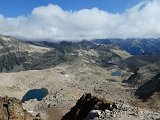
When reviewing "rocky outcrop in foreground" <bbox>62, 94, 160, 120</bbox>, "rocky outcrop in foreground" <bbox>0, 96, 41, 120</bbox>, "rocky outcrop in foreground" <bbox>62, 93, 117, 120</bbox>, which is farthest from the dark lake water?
"rocky outcrop in foreground" <bbox>62, 94, 160, 120</bbox>

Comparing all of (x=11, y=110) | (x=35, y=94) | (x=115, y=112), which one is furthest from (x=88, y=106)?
(x=35, y=94)

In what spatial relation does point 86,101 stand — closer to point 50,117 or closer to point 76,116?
point 76,116

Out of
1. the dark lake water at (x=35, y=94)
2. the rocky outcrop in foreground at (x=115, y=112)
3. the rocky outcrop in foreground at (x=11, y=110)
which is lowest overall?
the dark lake water at (x=35, y=94)

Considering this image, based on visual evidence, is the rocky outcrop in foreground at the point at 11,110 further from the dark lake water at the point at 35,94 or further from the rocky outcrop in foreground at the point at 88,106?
the dark lake water at the point at 35,94

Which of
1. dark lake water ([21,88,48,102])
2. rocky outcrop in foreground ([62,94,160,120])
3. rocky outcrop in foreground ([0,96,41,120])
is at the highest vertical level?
rocky outcrop in foreground ([62,94,160,120])

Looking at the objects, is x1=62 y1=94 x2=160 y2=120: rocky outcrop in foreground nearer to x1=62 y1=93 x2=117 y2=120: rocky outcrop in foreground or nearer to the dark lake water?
x1=62 y1=93 x2=117 y2=120: rocky outcrop in foreground

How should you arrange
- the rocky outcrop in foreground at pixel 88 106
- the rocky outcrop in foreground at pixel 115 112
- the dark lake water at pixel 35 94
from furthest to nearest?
the dark lake water at pixel 35 94
the rocky outcrop in foreground at pixel 88 106
the rocky outcrop in foreground at pixel 115 112

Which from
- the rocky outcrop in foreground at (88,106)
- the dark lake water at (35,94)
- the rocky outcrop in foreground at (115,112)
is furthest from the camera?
the dark lake water at (35,94)

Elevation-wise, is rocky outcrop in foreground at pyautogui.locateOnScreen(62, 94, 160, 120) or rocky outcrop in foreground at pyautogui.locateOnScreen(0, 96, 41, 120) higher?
rocky outcrop in foreground at pyautogui.locateOnScreen(62, 94, 160, 120)

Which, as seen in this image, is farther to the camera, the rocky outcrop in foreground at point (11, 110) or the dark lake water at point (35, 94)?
the dark lake water at point (35, 94)

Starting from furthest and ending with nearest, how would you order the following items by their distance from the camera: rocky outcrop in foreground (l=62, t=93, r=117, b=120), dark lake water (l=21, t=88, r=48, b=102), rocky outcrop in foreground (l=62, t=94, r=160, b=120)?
dark lake water (l=21, t=88, r=48, b=102)
rocky outcrop in foreground (l=62, t=93, r=117, b=120)
rocky outcrop in foreground (l=62, t=94, r=160, b=120)

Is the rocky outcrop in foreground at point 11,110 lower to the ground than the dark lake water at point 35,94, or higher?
higher

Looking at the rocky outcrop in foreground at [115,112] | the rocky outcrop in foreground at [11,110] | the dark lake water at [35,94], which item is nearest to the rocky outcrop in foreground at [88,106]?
the rocky outcrop in foreground at [115,112]

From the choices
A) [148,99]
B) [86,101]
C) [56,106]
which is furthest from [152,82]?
[86,101]
